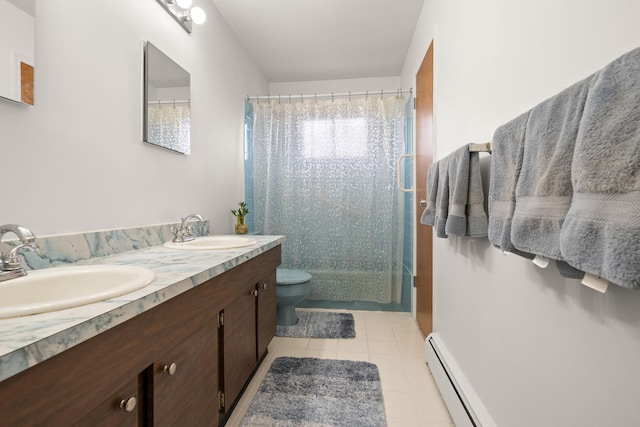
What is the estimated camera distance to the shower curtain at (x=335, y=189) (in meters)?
2.62

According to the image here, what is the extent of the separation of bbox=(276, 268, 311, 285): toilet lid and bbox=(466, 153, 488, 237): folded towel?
4.61 ft

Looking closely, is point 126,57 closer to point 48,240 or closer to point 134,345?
point 48,240

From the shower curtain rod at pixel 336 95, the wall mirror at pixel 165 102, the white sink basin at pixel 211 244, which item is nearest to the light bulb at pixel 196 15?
the wall mirror at pixel 165 102

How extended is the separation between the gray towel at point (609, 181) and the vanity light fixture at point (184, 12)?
1.85 meters

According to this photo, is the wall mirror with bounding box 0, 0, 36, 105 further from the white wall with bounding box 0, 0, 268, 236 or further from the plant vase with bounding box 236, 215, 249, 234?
the plant vase with bounding box 236, 215, 249, 234

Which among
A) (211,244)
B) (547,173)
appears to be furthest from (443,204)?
(211,244)

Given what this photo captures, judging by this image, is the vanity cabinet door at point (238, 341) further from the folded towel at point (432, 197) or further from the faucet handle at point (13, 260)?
the folded towel at point (432, 197)

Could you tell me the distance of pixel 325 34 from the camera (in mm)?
2428

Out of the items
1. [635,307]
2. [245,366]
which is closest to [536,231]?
[635,307]

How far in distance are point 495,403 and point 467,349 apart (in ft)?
0.90

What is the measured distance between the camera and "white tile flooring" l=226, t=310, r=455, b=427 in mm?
1374

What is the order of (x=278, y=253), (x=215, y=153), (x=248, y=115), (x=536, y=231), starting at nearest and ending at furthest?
(x=536, y=231), (x=278, y=253), (x=215, y=153), (x=248, y=115)

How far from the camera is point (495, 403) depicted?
A: 1.02 meters

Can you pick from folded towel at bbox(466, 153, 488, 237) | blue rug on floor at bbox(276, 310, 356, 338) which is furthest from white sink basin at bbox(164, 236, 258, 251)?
folded towel at bbox(466, 153, 488, 237)
